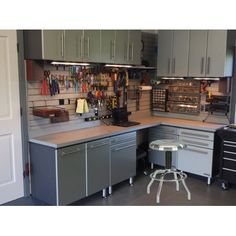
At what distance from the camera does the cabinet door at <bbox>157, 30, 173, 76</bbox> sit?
14.9ft

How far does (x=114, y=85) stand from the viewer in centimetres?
430

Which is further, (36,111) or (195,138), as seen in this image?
(195,138)

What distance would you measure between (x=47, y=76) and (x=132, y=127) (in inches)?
52.6

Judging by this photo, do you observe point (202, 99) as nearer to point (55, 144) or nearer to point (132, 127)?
point (132, 127)

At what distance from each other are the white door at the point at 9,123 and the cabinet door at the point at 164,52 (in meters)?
2.41

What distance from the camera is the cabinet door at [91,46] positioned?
134 inches

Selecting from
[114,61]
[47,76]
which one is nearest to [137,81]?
[114,61]

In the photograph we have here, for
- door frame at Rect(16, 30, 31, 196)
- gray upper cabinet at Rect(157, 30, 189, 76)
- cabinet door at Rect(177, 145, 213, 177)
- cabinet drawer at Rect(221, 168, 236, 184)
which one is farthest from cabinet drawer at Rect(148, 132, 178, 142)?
door frame at Rect(16, 30, 31, 196)


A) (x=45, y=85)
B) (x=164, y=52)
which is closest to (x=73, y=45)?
(x=45, y=85)

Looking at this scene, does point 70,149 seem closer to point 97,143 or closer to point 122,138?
point 97,143

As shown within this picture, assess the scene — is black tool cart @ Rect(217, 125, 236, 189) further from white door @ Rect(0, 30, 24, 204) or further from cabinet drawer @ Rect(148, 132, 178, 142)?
white door @ Rect(0, 30, 24, 204)

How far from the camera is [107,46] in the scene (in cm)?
371

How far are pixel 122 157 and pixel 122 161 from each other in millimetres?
55

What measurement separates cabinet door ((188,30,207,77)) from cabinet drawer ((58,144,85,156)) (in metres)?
2.14
